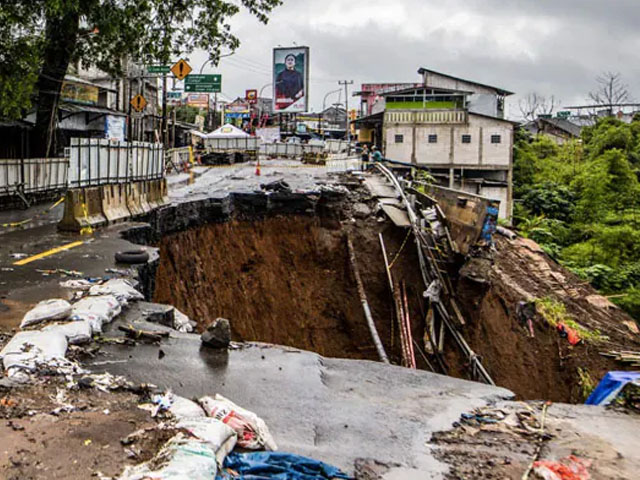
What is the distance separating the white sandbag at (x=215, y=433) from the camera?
3492 mm

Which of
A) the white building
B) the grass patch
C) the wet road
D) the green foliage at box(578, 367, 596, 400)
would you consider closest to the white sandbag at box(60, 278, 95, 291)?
the wet road

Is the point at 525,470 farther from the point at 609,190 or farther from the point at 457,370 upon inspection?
the point at 609,190

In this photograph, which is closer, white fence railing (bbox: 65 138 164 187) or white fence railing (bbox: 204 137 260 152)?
white fence railing (bbox: 65 138 164 187)

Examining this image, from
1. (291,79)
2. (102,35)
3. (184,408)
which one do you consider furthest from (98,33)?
(291,79)

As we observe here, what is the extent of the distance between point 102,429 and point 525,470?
2.75 m

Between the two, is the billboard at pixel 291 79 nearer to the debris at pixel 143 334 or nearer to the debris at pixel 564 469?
the debris at pixel 143 334

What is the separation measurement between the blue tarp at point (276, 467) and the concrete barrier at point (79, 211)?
8625 millimetres

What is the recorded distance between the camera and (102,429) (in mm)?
3744

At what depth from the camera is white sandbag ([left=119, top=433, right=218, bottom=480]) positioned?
121 inches

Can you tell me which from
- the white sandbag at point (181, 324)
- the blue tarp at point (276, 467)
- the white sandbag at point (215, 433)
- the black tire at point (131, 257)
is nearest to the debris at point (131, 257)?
the black tire at point (131, 257)

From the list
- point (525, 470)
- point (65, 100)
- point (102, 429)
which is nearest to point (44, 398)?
point (102, 429)

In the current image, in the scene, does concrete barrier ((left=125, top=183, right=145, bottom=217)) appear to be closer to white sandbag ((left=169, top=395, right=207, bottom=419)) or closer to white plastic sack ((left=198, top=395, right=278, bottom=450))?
white sandbag ((left=169, top=395, right=207, bottom=419))

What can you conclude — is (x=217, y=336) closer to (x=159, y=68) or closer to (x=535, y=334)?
(x=535, y=334)

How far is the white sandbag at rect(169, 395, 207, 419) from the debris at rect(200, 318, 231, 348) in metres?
1.42
